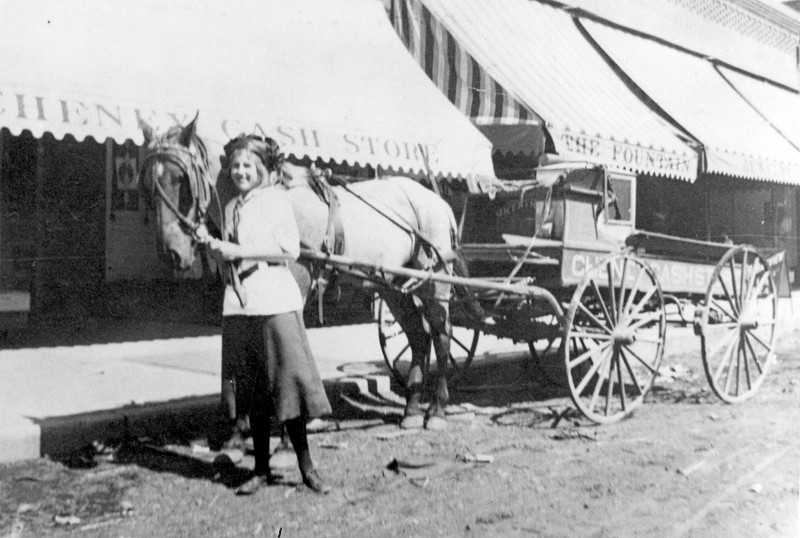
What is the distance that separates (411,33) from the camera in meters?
9.52

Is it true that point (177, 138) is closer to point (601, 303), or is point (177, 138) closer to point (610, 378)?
point (601, 303)

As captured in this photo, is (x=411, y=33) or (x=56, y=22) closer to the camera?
(x=56, y=22)

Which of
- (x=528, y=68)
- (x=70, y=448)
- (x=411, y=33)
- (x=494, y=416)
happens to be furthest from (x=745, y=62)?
(x=70, y=448)

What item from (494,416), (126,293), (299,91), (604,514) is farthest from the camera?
(126,293)

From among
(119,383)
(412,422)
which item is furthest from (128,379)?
(412,422)

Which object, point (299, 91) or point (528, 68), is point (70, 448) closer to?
point (299, 91)

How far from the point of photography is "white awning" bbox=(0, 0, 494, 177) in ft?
20.5

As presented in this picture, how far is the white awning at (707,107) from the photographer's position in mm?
11664

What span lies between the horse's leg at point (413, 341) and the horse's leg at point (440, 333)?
9cm

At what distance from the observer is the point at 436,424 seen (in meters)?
6.12

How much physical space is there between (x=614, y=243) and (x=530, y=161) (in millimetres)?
4952

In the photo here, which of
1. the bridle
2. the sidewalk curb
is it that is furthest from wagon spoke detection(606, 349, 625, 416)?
the bridle

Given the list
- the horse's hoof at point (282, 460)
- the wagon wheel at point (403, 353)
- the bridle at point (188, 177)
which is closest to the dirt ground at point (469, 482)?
the horse's hoof at point (282, 460)

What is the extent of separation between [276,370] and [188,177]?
3.70 ft
